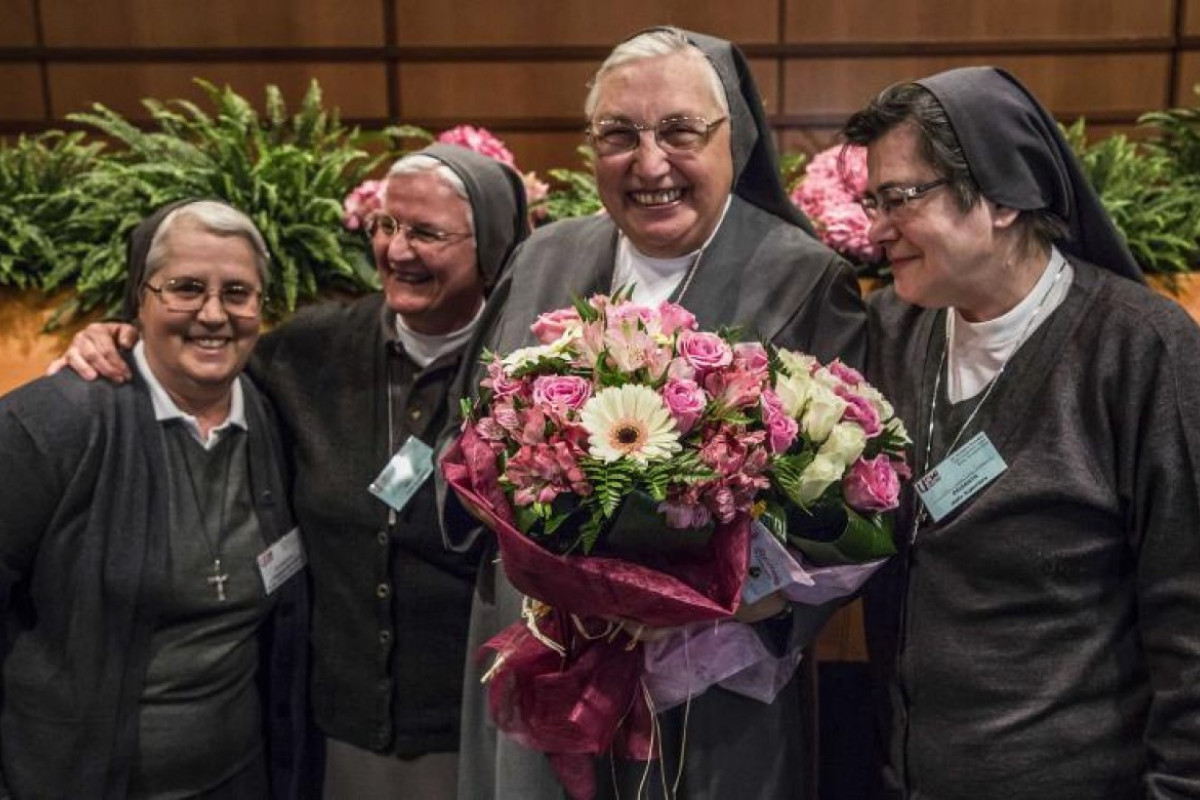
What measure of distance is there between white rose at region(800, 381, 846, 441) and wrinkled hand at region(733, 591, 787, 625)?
1.02 ft

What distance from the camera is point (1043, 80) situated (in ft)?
20.8

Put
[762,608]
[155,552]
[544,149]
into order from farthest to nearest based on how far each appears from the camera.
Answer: [544,149]
[155,552]
[762,608]

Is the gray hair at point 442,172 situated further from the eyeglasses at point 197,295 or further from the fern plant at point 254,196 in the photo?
the fern plant at point 254,196

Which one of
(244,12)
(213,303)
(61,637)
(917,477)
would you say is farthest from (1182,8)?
(61,637)

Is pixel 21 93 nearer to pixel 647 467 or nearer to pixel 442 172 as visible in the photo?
pixel 442 172

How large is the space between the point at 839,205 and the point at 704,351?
6.13ft

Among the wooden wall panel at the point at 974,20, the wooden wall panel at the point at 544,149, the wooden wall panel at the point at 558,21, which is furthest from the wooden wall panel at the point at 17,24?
the wooden wall panel at the point at 974,20

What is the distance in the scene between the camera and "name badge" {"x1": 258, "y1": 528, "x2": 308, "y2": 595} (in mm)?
2393

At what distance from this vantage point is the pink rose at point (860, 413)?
5.50 feet

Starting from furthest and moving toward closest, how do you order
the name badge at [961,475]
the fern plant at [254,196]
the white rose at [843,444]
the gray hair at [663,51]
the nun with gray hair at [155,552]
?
the fern plant at [254,196] → the nun with gray hair at [155,552] → the gray hair at [663,51] → the name badge at [961,475] → the white rose at [843,444]

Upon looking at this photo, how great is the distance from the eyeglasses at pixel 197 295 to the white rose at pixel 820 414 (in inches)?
49.6

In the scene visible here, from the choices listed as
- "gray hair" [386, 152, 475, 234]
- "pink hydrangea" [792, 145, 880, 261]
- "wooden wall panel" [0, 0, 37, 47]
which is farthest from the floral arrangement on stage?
"wooden wall panel" [0, 0, 37, 47]

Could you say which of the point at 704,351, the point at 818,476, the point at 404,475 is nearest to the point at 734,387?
the point at 704,351

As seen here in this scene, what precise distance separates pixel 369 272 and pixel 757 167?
1.35 metres
